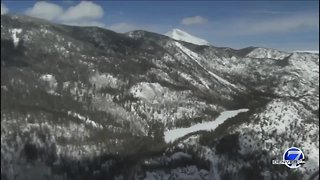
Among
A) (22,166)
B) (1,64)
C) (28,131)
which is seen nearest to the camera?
(1,64)

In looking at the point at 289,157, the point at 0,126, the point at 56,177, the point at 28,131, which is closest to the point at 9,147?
the point at 0,126

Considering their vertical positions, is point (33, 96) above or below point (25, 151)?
above

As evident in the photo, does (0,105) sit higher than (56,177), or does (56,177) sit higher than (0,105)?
(0,105)

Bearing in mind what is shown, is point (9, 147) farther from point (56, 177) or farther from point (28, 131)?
point (56, 177)

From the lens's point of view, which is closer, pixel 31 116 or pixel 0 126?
pixel 0 126

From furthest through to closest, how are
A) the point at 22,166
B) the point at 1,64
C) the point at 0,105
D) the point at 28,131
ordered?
the point at 28,131 < the point at 22,166 < the point at 1,64 < the point at 0,105

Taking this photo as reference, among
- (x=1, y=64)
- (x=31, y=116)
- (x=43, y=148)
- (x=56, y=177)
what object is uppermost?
(x=1, y=64)

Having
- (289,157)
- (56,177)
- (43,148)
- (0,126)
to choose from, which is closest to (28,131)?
(43,148)

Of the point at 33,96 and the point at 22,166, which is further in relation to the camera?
the point at 33,96

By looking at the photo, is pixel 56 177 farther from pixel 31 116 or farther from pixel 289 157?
pixel 289 157
